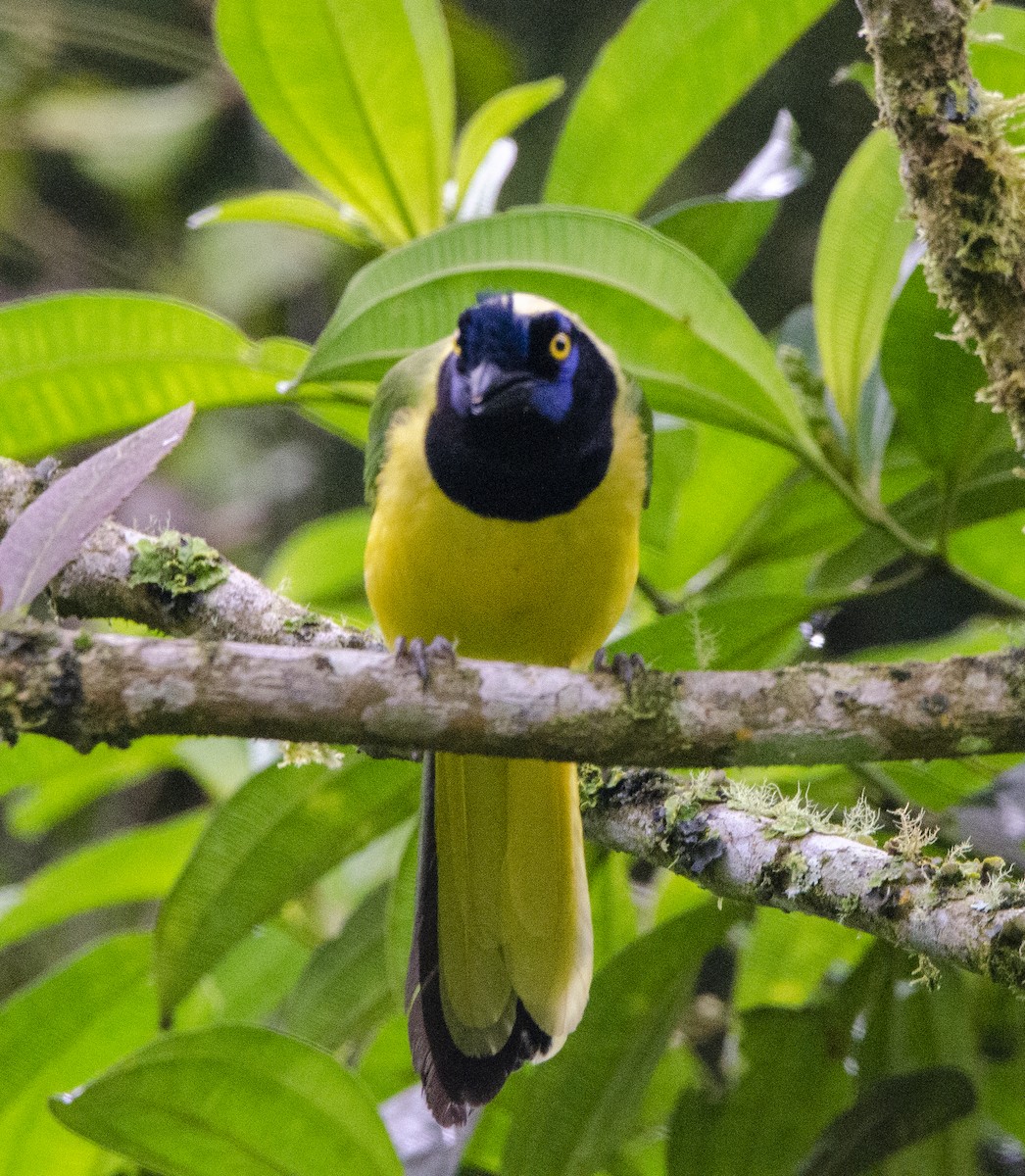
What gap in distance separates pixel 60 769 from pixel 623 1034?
126cm

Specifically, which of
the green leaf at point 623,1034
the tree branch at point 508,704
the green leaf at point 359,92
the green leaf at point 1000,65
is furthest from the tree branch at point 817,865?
the green leaf at point 359,92

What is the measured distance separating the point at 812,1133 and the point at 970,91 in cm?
147

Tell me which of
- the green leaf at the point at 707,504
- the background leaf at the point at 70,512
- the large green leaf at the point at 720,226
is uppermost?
the large green leaf at the point at 720,226

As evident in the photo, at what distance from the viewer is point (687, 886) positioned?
2316mm

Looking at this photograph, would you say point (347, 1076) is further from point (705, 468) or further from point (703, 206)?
point (703, 206)

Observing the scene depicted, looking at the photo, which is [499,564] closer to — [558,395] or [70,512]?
[558,395]

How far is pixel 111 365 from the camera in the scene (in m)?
2.14

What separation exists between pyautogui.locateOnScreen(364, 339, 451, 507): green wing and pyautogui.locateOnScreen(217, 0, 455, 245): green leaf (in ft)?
1.17

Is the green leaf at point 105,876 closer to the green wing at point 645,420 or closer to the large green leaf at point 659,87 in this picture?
the green wing at point 645,420

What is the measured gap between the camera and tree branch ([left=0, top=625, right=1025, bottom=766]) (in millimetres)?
1334

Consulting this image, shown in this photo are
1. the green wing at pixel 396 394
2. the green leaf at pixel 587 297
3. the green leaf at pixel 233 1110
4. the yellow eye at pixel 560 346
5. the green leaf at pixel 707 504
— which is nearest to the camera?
the green leaf at pixel 233 1110

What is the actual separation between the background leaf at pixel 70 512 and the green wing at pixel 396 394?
76 centimetres

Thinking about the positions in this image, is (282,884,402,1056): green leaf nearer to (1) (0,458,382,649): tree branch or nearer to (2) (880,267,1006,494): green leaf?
(1) (0,458,382,649): tree branch

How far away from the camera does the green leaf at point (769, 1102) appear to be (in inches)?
78.3
